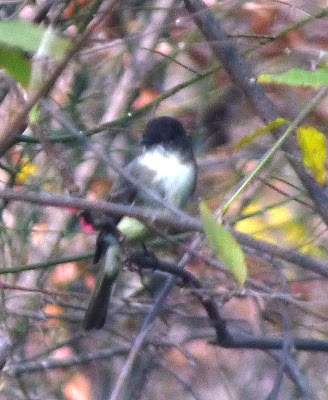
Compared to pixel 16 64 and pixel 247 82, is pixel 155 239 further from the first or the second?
pixel 16 64

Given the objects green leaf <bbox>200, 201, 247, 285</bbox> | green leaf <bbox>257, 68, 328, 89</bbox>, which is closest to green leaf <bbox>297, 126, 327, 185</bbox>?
green leaf <bbox>257, 68, 328, 89</bbox>

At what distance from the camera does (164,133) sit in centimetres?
237

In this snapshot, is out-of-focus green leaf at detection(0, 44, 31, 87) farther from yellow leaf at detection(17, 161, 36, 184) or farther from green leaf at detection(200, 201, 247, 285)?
yellow leaf at detection(17, 161, 36, 184)

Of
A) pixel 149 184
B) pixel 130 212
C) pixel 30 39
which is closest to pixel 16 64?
pixel 30 39

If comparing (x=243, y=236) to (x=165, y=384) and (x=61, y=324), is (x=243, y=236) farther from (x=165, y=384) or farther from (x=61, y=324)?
(x=165, y=384)

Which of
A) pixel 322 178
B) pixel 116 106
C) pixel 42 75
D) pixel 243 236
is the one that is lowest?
pixel 116 106

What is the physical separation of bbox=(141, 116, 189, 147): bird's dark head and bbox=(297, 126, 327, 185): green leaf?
135 cm

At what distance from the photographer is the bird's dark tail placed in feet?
7.12

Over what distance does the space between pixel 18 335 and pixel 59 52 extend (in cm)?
201

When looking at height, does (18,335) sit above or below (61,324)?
above

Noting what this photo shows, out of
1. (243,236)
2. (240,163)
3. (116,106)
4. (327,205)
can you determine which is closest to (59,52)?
(243,236)

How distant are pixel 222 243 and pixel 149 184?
1.72 meters

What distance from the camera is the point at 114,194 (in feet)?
7.61

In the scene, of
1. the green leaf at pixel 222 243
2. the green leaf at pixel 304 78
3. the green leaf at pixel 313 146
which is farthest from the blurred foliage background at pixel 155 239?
the green leaf at pixel 222 243
